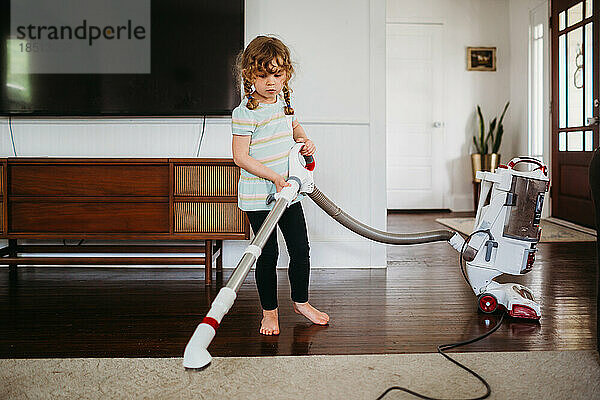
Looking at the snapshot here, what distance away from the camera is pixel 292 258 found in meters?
2.29

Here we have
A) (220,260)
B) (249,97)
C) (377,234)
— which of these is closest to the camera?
(249,97)

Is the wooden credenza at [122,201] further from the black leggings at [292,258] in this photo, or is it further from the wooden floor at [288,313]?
the black leggings at [292,258]

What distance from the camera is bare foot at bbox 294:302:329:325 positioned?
7.53ft

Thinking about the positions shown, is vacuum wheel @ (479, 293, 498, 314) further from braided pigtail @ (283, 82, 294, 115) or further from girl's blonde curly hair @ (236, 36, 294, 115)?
girl's blonde curly hair @ (236, 36, 294, 115)

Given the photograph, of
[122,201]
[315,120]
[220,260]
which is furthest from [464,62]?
[122,201]

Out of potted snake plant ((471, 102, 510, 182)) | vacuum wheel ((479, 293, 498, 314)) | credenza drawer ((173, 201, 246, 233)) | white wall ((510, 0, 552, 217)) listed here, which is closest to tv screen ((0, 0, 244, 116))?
credenza drawer ((173, 201, 246, 233))

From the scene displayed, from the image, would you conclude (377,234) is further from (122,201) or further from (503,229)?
(122,201)

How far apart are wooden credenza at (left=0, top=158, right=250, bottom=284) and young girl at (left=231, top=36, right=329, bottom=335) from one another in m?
0.87

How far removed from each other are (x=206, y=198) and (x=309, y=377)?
1536mm

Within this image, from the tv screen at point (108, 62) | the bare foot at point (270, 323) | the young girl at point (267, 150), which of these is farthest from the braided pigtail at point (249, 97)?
the tv screen at point (108, 62)

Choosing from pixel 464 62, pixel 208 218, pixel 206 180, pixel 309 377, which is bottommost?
pixel 309 377

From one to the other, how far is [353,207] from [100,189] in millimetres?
1356

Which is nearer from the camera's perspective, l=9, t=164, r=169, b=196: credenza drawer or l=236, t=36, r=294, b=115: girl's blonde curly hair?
l=236, t=36, r=294, b=115: girl's blonde curly hair

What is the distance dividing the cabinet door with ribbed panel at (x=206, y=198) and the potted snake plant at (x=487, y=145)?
13.1 ft
